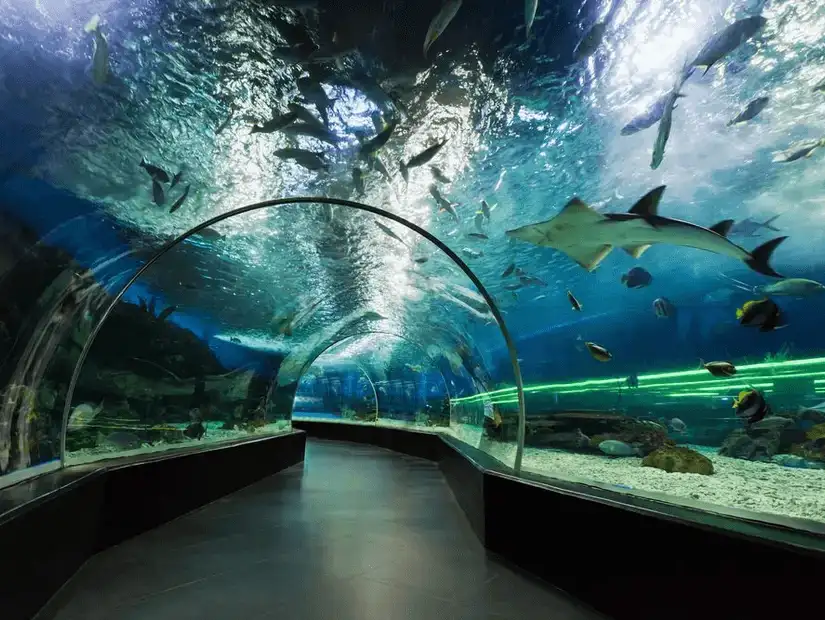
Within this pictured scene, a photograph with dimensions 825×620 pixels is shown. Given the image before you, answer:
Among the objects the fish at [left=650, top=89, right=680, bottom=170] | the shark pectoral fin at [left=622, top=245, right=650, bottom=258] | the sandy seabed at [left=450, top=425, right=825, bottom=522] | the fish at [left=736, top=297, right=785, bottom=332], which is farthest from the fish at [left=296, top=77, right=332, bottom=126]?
the fish at [left=736, top=297, right=785, bottom=332]

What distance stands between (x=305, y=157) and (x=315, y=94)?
1.05 meters

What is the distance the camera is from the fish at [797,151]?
15.1 ft

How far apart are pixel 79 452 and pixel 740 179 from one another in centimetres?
908

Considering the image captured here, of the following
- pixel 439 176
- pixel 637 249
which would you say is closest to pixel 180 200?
pixel 439 176

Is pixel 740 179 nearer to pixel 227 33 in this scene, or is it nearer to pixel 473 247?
pixel 473 247

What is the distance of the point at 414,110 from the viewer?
4.07 meters

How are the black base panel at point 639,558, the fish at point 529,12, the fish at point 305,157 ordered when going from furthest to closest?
the fish at point 305,157 → the fish at point 529,12 → the black base panel at point 639,558

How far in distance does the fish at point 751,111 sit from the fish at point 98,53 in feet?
15.9

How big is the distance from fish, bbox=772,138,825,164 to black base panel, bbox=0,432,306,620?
22.1 ft

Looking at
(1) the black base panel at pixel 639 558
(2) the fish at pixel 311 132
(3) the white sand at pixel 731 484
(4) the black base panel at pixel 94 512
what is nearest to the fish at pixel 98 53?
(2) the fish at pixel 311 132

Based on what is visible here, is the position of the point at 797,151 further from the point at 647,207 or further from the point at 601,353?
the point at 601,353

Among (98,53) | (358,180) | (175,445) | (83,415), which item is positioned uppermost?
(358,180)

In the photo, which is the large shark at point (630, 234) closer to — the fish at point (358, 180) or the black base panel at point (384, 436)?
the fish at point (358, 180)

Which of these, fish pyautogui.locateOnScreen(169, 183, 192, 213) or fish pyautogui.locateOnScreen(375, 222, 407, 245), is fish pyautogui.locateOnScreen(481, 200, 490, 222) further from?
fish pyautogui.locateOnScreen(169, 183, 192, 213)
